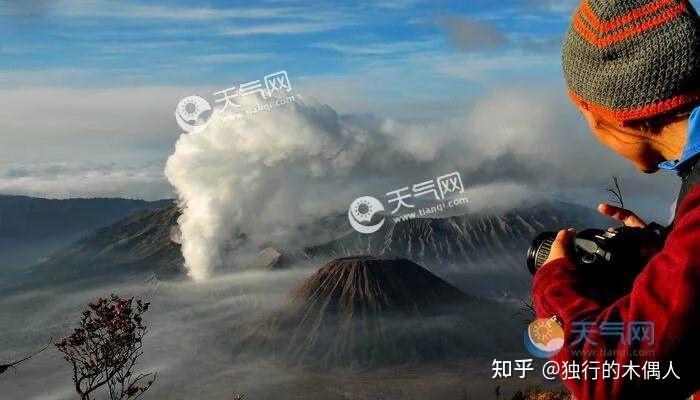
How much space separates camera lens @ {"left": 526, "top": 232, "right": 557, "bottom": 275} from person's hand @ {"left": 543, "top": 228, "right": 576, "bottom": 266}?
0.07 m

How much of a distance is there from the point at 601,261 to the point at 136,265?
201906 mm

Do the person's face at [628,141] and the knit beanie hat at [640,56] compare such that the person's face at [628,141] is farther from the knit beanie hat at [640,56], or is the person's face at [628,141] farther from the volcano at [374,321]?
the volcano at [374,321]

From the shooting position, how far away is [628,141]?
86.5 inches

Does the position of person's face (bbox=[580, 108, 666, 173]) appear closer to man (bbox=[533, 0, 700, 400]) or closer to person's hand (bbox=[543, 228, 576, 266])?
man (bbox=[533, 0, 700, 400])

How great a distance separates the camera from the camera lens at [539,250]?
2.17 m

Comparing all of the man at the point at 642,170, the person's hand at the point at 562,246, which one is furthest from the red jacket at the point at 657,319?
the person's hand at the point at 562,246

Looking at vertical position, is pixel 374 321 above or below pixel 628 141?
below

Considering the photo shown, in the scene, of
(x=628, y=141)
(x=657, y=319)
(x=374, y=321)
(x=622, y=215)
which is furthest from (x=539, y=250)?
(x=374, y=321)

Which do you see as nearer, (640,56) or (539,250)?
(640,56)

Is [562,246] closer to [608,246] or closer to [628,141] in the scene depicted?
[608,246]

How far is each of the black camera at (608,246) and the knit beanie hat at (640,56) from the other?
33cm

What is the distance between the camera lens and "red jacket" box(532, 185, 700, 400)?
1675mm

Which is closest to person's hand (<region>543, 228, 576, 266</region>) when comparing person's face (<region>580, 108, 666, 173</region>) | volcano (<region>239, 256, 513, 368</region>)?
person's face (<region>580, 108, 666, 173</region>)

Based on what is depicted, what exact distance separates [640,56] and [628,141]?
0.26m
